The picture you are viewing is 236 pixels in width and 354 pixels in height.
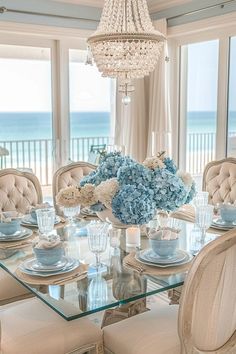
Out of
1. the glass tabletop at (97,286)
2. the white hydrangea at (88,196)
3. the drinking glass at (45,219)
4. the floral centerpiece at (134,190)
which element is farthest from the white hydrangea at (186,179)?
the drinking glass at (45,219)

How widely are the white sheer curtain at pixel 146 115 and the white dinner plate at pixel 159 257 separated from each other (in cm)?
253

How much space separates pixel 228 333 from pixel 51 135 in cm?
337

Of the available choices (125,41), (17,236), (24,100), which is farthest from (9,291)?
(24,100)

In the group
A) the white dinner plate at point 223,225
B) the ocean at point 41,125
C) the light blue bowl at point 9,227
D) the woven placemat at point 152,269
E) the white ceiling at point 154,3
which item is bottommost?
the woven placemat at point 152,269

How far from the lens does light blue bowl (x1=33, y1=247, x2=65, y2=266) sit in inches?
74.4

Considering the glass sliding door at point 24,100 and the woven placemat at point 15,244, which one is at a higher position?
the glass sliding door at point 24,100

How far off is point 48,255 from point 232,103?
286 cm

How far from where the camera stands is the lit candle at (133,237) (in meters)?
2.28

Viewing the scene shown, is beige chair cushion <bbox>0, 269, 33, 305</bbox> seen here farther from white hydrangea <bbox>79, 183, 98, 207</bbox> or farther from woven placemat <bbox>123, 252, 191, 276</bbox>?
woven placemat <bbox>123, 252, 191, 276</bbox>

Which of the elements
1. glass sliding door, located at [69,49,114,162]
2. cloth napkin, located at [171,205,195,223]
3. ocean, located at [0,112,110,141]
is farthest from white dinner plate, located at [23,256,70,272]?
glass sliding door, located at [69,49,114,162]

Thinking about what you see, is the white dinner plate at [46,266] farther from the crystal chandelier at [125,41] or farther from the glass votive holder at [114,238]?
the crystal chandelier at [125,41]

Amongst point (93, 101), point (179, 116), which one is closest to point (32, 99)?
point (93, 101)

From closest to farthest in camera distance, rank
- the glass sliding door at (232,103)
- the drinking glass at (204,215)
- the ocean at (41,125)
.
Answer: the drinking glass at (204,215) < the glass sliding door at (232,103) < the ocean at (41,125)

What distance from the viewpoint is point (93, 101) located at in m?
4.89
